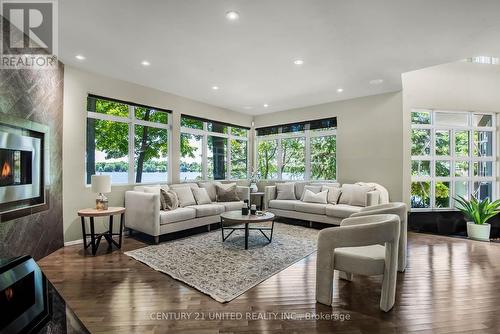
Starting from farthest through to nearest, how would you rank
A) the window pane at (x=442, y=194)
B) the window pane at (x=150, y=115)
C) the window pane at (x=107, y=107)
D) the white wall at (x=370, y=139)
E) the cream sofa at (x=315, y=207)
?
the window pane at (x=442, y=194) < the white wall at (x=370, y=139) < the window pane at (x=150, y=115) < the cream sofa at (x=315, y=207) < the window pane at (x=107, y=107)

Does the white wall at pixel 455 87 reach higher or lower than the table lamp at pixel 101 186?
higher

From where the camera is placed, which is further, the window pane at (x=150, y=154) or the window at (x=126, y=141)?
the window pane at (x=150, y=154)

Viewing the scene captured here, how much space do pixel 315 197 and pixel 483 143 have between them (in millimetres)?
4247

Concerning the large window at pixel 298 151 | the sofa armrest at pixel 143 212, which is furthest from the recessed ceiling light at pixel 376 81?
the sofa armrest at pixel 143 212

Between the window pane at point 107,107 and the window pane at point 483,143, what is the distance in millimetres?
7796

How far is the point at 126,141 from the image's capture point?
4793 mm

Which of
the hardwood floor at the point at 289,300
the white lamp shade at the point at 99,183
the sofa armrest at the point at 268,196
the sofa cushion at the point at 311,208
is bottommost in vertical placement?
the hardwood floor at the point at 289,300

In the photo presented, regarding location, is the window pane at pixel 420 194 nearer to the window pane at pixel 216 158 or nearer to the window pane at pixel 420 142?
the window pane at pixel 420 142

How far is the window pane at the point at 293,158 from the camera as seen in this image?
677 cm

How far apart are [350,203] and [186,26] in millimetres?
4245

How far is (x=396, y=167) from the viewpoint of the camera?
510 cm

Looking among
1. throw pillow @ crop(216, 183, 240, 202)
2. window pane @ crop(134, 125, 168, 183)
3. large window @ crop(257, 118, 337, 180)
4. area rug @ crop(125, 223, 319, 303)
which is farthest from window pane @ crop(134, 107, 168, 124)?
large window @ crop(257, 118, 337, 180)

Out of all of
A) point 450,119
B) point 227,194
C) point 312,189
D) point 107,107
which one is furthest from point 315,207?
point 107,107

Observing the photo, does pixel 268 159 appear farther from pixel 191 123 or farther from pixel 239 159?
pixel 191 123
